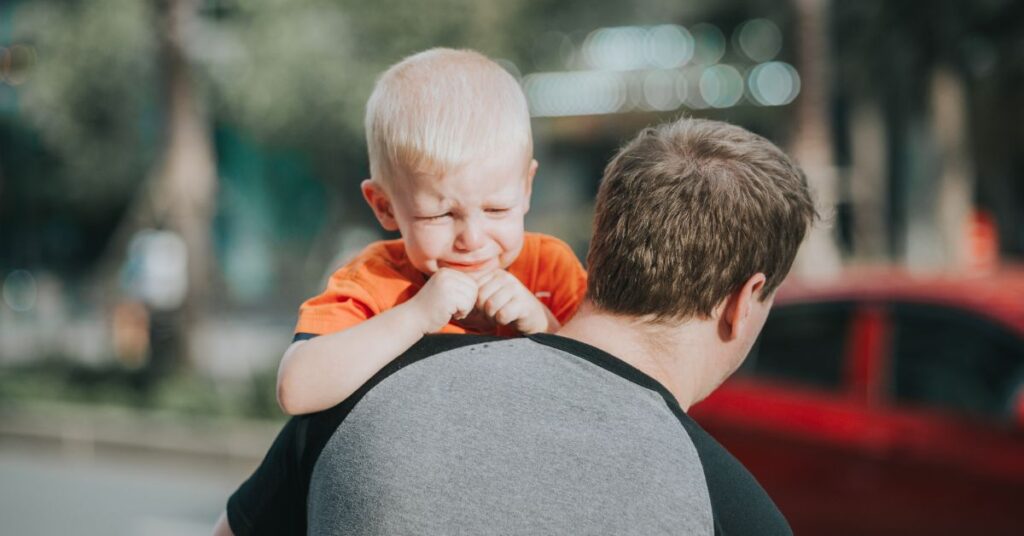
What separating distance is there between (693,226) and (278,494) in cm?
72

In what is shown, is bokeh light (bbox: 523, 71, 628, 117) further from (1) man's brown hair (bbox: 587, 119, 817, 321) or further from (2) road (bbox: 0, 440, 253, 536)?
(1) man's brown hair (bbox: 587, 119, 817, 321)

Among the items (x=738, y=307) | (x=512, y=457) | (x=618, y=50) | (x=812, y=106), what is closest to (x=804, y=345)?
(x=738, y=307)

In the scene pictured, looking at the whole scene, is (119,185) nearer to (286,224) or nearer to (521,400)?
(286,224)

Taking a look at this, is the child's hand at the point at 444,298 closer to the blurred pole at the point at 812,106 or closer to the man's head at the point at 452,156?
the man's head at the point at 452,156

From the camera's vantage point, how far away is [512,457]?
4.77 ft

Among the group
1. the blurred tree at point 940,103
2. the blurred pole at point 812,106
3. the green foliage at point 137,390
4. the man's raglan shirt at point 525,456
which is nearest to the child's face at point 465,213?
the man's raglan shirt at point 525,456

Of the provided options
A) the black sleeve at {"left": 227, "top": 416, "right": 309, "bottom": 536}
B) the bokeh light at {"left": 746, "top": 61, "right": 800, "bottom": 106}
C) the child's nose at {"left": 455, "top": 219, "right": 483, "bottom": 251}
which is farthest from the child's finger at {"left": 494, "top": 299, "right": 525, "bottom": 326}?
the bokeh light at {"left": 746, "top": 61, "right": 800, "bottom": 106}

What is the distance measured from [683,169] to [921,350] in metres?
3.44

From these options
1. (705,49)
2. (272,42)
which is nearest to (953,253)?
(705,49)

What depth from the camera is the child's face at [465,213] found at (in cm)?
178

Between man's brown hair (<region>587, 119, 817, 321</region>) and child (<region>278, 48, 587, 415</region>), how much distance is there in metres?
0.19

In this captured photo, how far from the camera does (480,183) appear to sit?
1.79m

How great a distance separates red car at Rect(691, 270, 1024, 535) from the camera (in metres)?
4.41

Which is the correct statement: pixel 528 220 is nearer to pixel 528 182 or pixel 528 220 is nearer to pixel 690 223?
pixel 528 182
